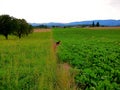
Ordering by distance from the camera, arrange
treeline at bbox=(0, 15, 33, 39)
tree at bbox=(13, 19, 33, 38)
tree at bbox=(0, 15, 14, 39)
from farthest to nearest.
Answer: tree at bbox=(13, 19, 33, 38)
treeline at bbox=(0, 15, 33, 39)
tree at bbox=(0, 15, 14, 39)

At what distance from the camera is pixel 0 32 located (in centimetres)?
6091

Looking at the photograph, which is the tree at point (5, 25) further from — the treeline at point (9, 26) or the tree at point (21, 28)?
the tree at point (21, 28)

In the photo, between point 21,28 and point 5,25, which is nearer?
point 5,25

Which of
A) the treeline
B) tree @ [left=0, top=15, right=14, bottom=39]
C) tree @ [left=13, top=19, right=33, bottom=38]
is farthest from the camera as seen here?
tree @ [left=13, top=19, right=33, bottom=38]

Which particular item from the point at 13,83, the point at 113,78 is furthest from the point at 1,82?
→ the point at 113,78

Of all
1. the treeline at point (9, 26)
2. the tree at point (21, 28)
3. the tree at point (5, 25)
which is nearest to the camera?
the tree at point (5, 25)

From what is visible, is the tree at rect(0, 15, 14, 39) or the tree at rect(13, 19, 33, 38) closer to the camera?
the tree at rect(0, 15, 14, 39)

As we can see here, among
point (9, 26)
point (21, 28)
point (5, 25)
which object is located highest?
point (5, 25)

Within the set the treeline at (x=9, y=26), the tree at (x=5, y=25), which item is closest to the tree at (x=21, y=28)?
the treeline at (x=9, y=26)

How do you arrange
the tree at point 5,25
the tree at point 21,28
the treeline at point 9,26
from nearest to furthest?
the tree at point 5,25 → the treeline at point 9,26 → the tree at point 21,28

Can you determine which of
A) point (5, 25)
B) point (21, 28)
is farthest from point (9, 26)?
point (21, 28)

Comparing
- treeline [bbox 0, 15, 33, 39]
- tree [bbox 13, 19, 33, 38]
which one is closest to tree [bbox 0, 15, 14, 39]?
treeline [bbox 0, 15, 33, 39]

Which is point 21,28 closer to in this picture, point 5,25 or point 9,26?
point 9,26

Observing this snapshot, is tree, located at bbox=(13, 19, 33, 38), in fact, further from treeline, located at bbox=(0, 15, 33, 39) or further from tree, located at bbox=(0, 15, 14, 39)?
tree, located at bbox=(0, 15, 14, 39)
